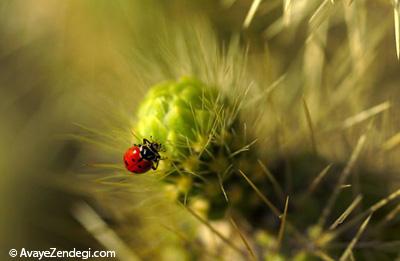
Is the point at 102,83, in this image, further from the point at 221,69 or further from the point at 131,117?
the point at 221,69

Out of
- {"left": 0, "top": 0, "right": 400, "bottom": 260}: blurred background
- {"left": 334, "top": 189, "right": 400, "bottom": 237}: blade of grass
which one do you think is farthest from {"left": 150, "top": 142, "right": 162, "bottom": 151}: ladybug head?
{"left": 334, "top": 189, "right": 400, "bottom": 237}: blade of grass

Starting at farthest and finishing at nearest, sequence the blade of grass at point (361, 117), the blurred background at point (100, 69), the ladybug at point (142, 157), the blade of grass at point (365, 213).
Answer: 1. the blurred background at point (100, 69)
2. the blade of grass at point (361, 117)
3. the blade of grass at point (365, 213)
4. the ladybug at point (142, 157)

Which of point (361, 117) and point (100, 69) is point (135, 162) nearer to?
point (361, 117)

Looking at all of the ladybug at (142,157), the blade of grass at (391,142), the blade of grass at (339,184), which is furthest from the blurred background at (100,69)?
the ladybug at (142,157)

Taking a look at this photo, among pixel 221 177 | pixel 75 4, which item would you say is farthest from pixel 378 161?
pixel 75 4

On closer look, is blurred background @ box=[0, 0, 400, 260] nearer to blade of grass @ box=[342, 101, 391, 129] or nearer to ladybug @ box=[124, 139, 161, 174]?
blade of grass @ box=[342, 101, 391, 129]

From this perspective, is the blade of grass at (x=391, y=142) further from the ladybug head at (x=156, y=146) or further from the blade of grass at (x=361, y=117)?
the ladybug head at (x=156, y=146)

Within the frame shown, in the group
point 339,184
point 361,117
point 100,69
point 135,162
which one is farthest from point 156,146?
point 100,69
